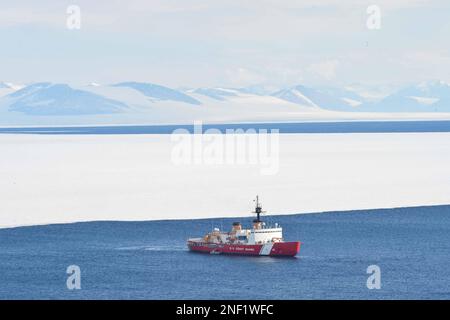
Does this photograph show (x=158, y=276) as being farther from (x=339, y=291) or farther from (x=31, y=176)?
(x=31, y=176)

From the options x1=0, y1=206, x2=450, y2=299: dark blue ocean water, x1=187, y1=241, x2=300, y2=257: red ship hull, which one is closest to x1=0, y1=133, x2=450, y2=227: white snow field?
x1=0, y1=206, x2=450, y2=299: dark blue ocean water

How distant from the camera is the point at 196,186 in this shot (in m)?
50.2

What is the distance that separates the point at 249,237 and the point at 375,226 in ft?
20.9

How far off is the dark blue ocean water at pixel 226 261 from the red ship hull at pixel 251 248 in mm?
439

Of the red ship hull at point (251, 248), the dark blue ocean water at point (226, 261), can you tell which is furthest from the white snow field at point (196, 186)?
the red ship hull at point (251, 248)

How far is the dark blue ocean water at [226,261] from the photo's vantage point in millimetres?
26688

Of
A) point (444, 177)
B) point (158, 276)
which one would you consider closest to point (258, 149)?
point (444, 177)

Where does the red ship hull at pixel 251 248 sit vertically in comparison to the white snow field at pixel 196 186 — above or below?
below

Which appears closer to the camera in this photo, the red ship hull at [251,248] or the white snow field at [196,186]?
the red ship hull at [251,248]

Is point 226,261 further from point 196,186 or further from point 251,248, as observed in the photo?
point 196,186

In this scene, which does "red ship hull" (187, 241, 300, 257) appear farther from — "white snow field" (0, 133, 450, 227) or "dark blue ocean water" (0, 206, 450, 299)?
"white snow field" (0, 133, 450, 227)

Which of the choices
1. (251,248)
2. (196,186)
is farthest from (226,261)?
(196,186)

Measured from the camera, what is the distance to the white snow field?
139 feet

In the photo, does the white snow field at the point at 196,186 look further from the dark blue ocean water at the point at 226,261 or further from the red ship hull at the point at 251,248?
the red ship hull at the point at 251,248
